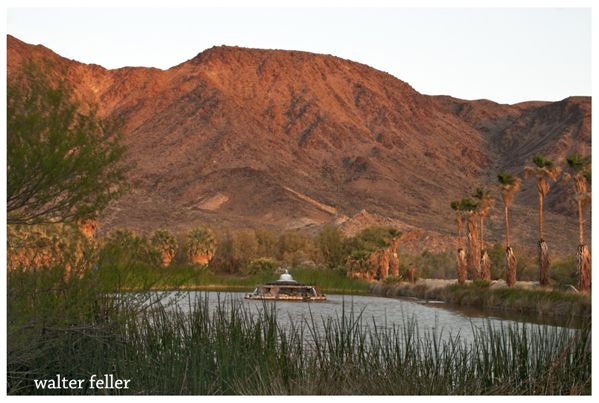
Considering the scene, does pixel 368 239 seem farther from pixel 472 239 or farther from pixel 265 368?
pixel 265 368

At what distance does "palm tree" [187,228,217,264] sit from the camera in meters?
59.4

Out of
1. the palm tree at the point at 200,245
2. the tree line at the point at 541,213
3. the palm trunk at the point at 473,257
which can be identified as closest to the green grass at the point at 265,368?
the tree line at the point at 541,213

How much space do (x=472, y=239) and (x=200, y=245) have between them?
97.2 ft

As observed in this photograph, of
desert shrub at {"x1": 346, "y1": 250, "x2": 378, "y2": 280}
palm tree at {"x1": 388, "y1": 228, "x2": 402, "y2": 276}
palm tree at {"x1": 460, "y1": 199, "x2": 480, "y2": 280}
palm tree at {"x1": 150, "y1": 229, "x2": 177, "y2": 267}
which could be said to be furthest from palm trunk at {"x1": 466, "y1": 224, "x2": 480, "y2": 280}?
palm tree at {"x1": 150, "y1": 229, "x2": 177, "y2": 267}

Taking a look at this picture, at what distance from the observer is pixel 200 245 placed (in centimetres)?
6003

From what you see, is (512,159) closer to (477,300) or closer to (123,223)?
(123,223)

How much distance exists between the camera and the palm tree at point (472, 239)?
139 ft

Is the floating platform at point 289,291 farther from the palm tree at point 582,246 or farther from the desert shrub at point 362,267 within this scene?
the palm tree at point 582,246

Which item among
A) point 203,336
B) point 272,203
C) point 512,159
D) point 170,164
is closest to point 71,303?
point 203,336

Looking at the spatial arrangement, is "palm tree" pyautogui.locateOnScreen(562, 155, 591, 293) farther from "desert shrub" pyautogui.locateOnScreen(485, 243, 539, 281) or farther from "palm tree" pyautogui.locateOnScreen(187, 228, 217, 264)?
"palm tree" pyautogui.locateOnScreen(187, 228, 217, 264)

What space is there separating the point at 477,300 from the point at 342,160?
143 meters

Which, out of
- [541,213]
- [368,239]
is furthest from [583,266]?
[368,239]

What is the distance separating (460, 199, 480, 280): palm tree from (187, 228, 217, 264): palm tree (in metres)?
28.3

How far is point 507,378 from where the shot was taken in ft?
24.5
